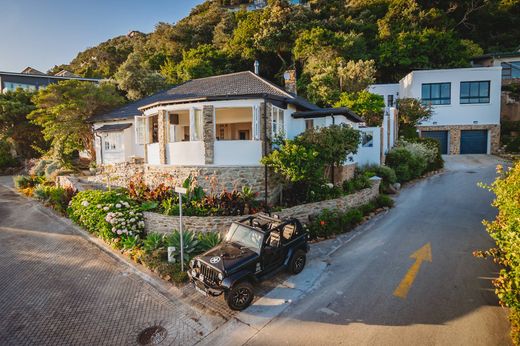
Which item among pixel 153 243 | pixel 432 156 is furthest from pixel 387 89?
pixel 153 243

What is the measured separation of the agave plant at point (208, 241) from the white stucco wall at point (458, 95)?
2828 centimetres

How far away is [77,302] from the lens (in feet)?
23.0

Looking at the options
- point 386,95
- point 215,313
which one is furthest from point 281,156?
point 386,95

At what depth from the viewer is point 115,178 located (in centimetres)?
1573

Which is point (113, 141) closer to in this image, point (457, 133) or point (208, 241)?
point (208, 241)

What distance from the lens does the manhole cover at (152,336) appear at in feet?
18.5

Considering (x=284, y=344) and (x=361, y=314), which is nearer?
(x=284, y=344)

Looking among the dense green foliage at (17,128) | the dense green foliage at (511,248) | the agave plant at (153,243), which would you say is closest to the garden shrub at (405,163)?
the dense green foliage at (511,248)

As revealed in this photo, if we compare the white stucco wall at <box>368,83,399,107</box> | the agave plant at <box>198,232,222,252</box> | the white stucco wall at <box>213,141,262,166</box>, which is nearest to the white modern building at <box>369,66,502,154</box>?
the white stucco wall at <box>368,83,399,107</box>

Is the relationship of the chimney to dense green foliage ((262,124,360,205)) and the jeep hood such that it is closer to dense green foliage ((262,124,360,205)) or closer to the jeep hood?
dense green foliage ((262,124,360,205))

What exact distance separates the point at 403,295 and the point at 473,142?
29358 millimetres

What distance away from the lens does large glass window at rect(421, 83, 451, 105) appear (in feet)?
92.3

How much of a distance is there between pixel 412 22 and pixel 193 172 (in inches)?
1530

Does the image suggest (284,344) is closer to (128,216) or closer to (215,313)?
(215,313)
